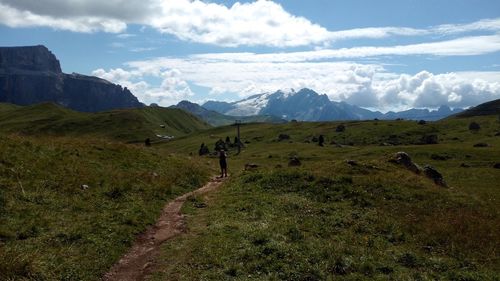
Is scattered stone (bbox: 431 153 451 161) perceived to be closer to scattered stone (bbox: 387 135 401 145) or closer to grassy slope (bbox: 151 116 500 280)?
scattered stone (bbox: 387 135 401 145)

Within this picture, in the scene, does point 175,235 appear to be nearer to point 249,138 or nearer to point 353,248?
point 353,248

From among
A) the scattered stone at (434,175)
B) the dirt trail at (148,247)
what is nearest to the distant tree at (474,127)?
the scattered stone at (434,175)

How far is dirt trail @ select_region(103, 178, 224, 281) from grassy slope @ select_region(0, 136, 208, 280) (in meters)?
0.40

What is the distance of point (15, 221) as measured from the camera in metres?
18.9

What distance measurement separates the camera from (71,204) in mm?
23219

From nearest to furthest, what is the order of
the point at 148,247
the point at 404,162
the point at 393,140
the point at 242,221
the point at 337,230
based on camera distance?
the point at 148,247 → the point at 337,230 → the point at 242,221 → the point at 404,162 → the point at 393,140

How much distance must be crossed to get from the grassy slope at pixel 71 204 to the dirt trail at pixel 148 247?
1.30 feet

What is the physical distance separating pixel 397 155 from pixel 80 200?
29.7 m

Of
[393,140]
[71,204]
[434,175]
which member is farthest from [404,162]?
[393,140]

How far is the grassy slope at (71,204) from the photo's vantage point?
51.6ft

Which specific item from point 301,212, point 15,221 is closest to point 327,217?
point 301,212

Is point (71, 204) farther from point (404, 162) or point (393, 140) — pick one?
point (393, 140)

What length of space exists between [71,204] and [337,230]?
1400cm

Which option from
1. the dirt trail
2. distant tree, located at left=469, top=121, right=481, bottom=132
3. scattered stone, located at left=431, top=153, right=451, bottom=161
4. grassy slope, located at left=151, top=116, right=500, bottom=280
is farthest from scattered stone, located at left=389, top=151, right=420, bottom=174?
distant tree, located at left=469, top=121, right=481, bottom=132
